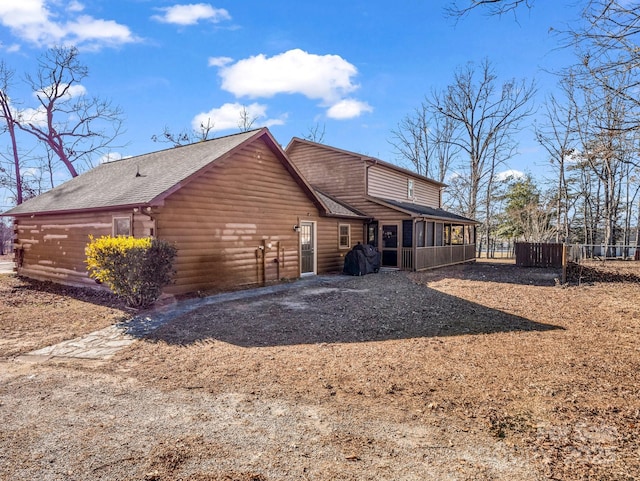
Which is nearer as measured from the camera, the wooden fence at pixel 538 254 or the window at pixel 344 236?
the window at pixel 344 236

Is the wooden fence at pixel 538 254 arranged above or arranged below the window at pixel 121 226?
below

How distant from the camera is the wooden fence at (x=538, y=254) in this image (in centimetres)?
1909

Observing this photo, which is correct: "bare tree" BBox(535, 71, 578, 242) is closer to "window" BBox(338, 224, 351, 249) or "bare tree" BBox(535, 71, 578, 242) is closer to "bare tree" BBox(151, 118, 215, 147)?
"window" BBox(338, 224, 351, 249)

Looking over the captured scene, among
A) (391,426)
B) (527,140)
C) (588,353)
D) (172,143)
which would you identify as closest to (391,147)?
(527,140)

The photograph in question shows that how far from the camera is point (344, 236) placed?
16.4 meters

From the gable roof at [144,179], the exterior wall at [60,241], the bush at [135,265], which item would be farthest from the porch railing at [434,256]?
the exterior wall at [60,241]

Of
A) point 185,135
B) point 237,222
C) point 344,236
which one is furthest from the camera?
point 185,135

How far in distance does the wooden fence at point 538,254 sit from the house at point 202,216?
37.0 ft

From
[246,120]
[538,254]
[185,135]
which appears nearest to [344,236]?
[538,254]

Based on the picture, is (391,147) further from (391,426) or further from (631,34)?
(391,426)

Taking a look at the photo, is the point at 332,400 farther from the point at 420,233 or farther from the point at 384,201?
the point at 420,233

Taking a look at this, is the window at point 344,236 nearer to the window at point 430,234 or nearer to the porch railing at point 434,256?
the porch railing at point 434,256

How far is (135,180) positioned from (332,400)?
10.3 meters

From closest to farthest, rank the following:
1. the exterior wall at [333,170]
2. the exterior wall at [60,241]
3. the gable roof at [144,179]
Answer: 1. the gable roof at [144,179]
2. the exterior wall at [60,241]
3. the exterior wall at [333,170]
